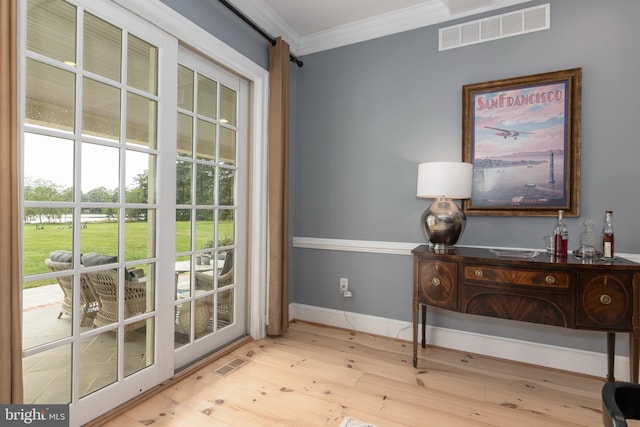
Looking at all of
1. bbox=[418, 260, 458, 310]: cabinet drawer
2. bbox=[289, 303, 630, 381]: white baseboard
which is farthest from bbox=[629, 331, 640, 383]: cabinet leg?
bbox=[418, 260, 458, 310]: cabinet drawer

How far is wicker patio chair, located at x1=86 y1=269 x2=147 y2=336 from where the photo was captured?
5.55ft

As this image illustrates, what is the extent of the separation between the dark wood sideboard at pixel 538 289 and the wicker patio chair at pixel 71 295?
6.36 feet

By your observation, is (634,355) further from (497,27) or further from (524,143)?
(497,27)

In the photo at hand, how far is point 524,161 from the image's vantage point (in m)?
2.30

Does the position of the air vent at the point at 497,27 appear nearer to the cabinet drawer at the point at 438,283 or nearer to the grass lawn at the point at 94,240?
the cabinet drawer at the point at 438,283

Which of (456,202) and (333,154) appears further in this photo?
(333,154)

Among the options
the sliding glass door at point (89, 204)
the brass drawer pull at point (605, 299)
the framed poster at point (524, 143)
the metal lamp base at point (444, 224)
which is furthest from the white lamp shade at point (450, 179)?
the sliding glass door at point (89, 204)

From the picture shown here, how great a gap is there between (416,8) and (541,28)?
0.91 metres

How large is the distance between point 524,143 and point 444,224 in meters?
0.82

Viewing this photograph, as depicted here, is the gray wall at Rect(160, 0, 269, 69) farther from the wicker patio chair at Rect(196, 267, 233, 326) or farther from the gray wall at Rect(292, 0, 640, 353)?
the wicker patio chair at Rect(196, 267, 233, 326)

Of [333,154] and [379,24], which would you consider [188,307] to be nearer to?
[333,154]

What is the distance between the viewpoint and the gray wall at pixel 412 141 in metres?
2.10

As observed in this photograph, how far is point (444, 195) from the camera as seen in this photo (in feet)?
7.13

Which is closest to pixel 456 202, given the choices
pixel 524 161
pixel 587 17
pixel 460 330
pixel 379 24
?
pixel 524 161
